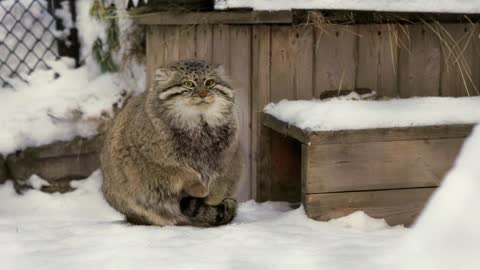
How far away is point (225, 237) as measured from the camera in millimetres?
3643

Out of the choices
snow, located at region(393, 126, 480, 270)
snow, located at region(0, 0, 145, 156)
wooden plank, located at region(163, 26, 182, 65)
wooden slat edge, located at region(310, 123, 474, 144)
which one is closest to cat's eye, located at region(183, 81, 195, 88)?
wooden slat edge, located at region(310, 123, 474, 144)

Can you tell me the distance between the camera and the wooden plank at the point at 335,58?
4828 mm

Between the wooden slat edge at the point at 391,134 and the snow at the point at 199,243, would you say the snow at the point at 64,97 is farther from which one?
the wooden slat edge at the point at 391,134

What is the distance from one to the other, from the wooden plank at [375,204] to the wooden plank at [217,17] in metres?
1.19

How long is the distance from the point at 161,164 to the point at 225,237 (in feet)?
1.87

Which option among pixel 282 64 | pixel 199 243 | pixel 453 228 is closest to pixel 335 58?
pixel 282 64

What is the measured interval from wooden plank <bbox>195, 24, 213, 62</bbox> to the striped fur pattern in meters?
0.90

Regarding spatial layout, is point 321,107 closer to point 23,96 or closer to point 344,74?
point 344,74

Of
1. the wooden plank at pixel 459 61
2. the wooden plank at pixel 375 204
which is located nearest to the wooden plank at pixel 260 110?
the wooden plank at pixel 375 204

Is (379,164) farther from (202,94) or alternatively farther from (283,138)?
(202,94)

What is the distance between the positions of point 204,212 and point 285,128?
75 cm

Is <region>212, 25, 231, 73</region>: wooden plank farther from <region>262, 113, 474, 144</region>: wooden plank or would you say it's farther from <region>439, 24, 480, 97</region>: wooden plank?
<region>439, 24, 480, 97</region>: wooden plank

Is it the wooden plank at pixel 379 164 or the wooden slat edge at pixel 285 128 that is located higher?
the wooden slat edge at pixel 285 128

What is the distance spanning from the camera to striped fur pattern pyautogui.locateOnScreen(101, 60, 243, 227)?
12.7 ft
